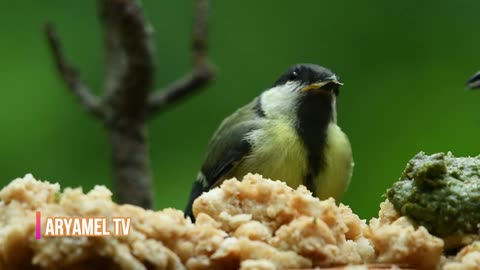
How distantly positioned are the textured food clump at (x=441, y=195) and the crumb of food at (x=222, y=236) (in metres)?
0.03

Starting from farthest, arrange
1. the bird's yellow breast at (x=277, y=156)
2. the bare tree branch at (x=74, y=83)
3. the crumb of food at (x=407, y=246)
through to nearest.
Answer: the bare tree branch at (x=74, y=83), the bird's yellow breast at (x=277, y=156), the crumb of food at (x=407, y=246)

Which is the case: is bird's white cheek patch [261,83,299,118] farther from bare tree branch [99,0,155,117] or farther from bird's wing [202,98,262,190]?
bare tree branch [99,0,155,117]

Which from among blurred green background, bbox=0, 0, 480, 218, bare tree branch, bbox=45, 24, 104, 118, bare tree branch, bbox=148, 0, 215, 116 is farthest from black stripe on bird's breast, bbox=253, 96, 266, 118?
blurred green background, bbox=0, 0, 480, 218

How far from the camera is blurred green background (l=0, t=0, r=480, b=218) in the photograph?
3416 millimetres

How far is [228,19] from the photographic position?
4.14 m

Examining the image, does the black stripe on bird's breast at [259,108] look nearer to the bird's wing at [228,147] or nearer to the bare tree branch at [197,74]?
the bird's wing at [228,147]

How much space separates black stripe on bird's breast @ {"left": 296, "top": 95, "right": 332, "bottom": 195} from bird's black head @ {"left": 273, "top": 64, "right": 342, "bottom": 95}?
1.6 inches

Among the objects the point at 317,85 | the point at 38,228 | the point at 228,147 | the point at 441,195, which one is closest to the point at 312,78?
the point at 317,85

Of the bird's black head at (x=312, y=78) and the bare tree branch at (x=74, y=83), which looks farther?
the bare tree branch at (x=74, y=83)

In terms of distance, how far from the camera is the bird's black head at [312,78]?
2.34 metres

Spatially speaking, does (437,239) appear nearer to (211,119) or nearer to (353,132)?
(353,132)

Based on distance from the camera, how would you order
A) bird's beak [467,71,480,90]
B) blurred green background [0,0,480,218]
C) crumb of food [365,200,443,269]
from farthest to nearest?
blurred green background [0,0,480,218]
bird's beak [467,71,480,90]
crumb of food [365,200,443,269]

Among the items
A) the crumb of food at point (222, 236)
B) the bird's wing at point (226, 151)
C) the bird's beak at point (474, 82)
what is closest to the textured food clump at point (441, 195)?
the crumb of food at point (222, 236)

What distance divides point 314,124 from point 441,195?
46.1 inches
